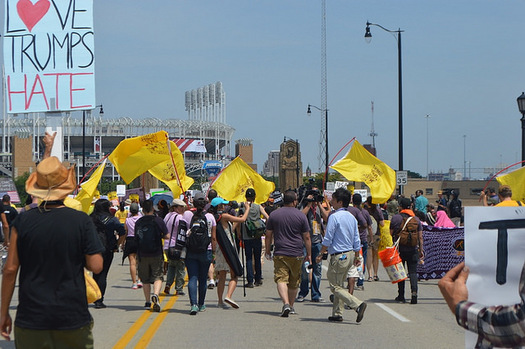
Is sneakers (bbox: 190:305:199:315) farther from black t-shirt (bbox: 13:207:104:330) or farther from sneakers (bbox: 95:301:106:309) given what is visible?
black t-shirt (bbox: 13:207:104:330)

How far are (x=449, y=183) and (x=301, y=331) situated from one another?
74113mm

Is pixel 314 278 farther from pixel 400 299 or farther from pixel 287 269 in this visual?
pixel 287 269

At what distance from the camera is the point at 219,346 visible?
940 centimetres

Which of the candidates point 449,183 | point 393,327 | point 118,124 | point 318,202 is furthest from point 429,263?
Answer: point 118,124

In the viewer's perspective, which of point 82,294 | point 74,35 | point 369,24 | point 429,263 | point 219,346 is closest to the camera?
point 82,294

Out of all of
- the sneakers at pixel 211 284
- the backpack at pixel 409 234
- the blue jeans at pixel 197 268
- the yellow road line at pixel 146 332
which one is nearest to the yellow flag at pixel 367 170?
the backpack at pixel 409 234

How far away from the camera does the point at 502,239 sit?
3254 millimetres

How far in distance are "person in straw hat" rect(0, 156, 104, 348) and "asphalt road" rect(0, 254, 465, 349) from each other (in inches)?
172

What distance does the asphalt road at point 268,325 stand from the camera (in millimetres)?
9680

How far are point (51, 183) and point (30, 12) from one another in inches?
282

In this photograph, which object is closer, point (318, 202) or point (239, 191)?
point (318, 202)

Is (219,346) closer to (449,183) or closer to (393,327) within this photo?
(393,327)

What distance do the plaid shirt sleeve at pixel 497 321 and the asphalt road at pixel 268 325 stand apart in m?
6.47

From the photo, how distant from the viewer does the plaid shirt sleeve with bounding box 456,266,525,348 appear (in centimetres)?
288
